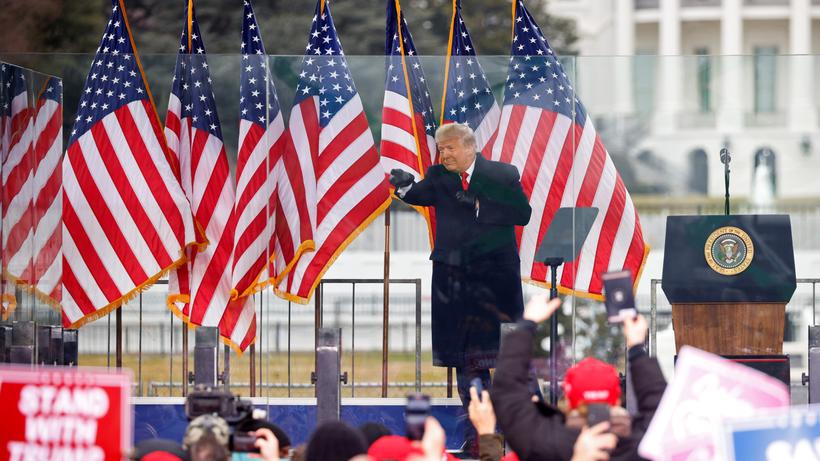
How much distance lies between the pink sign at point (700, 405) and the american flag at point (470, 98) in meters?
4.14

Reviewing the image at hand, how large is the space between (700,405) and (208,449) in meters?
2.25

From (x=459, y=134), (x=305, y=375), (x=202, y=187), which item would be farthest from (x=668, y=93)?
(x=202, y=187)

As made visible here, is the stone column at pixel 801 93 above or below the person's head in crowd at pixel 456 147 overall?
above

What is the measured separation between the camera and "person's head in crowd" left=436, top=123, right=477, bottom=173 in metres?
11.0

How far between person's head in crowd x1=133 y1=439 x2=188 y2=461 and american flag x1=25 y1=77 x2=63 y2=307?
11.7ft

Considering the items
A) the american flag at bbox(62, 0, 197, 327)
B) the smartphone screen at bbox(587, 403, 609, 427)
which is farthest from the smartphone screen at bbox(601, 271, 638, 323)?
the american flag at bbox(62, 0, 197, 327)

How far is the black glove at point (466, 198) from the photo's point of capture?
11.0m

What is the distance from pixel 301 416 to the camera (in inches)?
436

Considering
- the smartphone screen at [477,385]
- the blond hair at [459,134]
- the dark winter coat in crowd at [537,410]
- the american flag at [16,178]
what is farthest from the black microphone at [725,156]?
the american flag at [16,178]

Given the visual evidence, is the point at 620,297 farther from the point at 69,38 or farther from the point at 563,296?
the point at 69,38

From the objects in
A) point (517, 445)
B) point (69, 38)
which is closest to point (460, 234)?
point (517, 445)

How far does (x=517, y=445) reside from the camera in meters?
7.08

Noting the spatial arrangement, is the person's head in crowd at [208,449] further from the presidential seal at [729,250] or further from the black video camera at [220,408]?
the presidential seal at [729,250]

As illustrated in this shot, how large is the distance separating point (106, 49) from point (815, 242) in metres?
5.47
